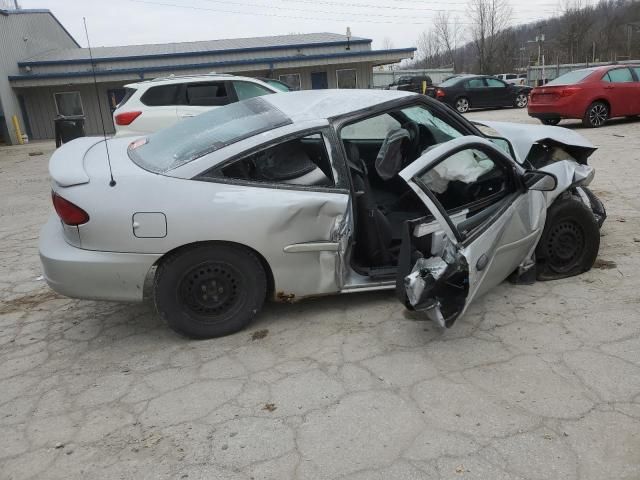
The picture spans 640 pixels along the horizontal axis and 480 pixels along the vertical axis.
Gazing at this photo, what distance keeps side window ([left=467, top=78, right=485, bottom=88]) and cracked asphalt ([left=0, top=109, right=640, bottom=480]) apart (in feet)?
54.3

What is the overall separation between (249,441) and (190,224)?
1.26 meters

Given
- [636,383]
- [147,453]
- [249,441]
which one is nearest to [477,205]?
[636,383]

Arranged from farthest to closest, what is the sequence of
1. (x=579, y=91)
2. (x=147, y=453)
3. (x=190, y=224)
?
(x=579, y=91) → (x=190, y=224) → (x=147, y=453)

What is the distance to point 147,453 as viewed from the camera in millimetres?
2307

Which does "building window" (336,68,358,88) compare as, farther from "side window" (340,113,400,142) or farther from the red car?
"side window" (340,113,400,142)

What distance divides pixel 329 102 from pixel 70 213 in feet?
5.85

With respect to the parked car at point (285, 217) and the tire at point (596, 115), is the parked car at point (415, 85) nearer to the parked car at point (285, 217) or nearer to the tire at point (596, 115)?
the tire at point (596, 115)

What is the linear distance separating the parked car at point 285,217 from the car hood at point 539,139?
0.38 meters

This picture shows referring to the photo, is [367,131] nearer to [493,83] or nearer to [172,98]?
[172,98]

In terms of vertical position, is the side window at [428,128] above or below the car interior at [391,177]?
above

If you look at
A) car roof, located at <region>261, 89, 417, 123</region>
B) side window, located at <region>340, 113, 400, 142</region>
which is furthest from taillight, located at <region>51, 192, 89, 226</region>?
side window, located at <region>340, 113, 400, 142</region>

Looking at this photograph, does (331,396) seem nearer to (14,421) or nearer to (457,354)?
(457,354)

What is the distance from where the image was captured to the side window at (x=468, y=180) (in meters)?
3.39

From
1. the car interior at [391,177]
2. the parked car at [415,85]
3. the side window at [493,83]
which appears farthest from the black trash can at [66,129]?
the side window at [493,83]
